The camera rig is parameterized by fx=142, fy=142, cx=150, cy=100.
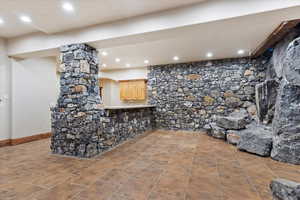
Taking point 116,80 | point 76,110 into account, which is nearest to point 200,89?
point 116,80

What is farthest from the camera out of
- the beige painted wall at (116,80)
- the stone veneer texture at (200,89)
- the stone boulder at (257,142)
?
the beige painted wall at (116,80)

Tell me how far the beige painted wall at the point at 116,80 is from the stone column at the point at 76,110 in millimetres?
3346

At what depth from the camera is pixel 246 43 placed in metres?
3.60

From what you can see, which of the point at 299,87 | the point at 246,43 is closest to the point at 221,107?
the point at 246,43

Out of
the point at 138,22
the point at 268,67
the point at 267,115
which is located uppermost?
the point at 138,22

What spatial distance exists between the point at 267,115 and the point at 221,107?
4.85ft

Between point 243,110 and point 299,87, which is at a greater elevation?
point 299,87

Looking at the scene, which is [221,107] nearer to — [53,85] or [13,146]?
[53,85]

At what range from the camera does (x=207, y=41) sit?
3.51m

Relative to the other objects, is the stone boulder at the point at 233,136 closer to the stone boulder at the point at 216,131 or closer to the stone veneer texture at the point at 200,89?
the stone boulder at the point at 216,131

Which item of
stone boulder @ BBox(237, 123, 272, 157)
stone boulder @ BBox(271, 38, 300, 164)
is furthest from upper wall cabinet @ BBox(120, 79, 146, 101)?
stone boulder @ BBox(271, 38, 300, 164)

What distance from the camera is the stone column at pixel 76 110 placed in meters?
2.79

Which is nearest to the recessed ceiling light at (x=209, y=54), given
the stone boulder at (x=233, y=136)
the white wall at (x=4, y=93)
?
the stone boulder at (x=233, y=136)

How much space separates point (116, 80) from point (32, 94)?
10.4 feet
